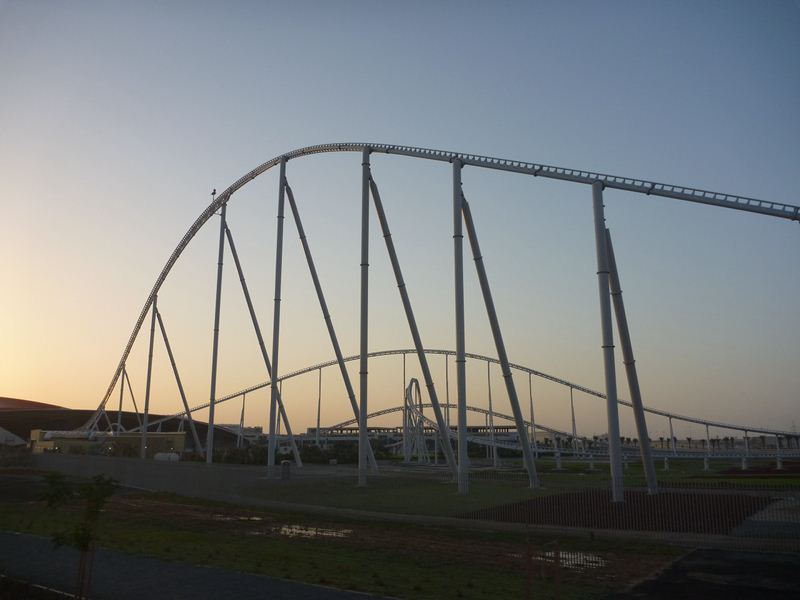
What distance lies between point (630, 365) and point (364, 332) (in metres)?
13.1

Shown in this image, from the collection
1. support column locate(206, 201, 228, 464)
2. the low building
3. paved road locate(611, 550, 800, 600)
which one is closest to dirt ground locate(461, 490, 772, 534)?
paved road locate(611, 550, 800, 600)

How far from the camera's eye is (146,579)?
36.1 ft

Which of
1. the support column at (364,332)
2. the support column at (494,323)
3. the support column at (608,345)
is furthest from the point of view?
the support column at (364,332)

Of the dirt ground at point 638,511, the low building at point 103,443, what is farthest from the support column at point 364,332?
the low building at point 103,443

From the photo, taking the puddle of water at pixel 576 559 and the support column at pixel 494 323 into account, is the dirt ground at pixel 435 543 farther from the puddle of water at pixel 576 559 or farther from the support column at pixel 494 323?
the support column at pixel 494 323

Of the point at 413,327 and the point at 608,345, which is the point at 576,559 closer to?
the point at 608,345

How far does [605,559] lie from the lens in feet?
43.5

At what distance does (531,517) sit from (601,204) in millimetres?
→ 11239

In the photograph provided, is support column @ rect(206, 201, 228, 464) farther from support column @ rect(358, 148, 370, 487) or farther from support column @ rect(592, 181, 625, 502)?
support column @ rect(592, 181, 625, 502)

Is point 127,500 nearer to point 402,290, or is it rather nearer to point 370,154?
point 402,290

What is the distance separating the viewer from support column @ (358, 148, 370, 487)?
30500mm

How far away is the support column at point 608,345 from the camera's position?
19.8 meters

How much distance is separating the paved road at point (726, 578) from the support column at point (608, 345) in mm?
6039

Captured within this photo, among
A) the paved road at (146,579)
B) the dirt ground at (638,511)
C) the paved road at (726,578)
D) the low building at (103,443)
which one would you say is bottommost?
the paved road at (726,578)
